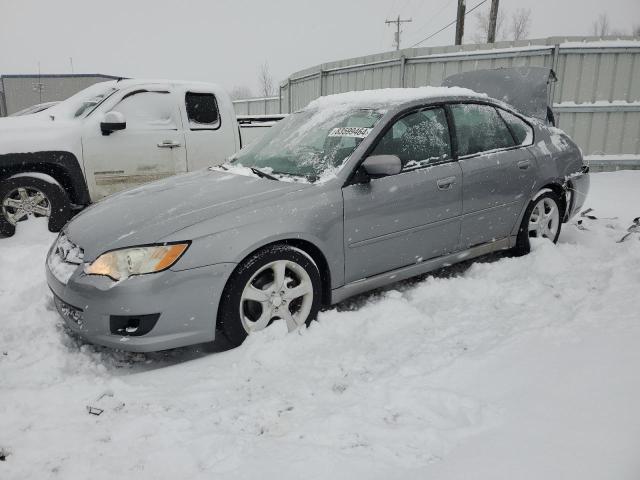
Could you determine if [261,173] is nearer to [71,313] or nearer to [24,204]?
[71,313]

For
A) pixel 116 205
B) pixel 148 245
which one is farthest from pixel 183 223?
pixel 116 205

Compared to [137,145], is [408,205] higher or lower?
lower

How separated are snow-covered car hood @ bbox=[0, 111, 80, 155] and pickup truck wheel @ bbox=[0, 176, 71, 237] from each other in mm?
347

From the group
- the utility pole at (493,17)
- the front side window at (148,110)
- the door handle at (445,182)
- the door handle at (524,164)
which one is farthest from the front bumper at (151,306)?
the utility pole at (493,17)

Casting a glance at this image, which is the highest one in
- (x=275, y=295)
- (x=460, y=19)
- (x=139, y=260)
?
(x=460, y=19)

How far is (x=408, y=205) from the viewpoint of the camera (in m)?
3.61

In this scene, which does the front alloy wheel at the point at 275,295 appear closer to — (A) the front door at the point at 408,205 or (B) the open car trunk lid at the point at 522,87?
(A) the front door at the point at 408,205

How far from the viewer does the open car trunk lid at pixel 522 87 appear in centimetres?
506

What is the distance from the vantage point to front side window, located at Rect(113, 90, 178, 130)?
19.9 ft

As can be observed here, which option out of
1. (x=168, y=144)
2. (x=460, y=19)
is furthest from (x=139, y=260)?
(x=460, y=19)

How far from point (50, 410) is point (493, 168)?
352 cm

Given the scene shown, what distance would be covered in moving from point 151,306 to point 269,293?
70 cm

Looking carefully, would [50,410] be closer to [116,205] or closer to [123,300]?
[123,300]

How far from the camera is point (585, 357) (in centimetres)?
270
